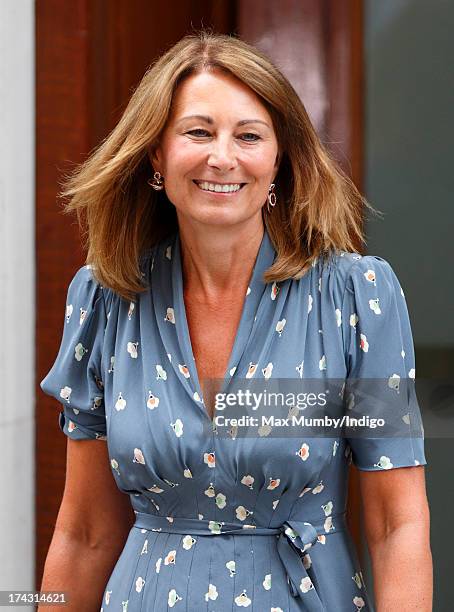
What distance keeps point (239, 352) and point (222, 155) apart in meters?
0.31

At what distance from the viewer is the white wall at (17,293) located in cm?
253

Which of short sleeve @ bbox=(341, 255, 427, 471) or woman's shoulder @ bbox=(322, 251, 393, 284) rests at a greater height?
woman's shoulder @ bbox=(322, 251, 393, 284)

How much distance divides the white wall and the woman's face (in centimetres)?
84

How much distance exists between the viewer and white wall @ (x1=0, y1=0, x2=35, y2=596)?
253 centimetres

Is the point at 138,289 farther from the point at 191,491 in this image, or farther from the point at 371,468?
the point at 371,468

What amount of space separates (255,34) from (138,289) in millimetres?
979

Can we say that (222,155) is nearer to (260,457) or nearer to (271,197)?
(271,197)

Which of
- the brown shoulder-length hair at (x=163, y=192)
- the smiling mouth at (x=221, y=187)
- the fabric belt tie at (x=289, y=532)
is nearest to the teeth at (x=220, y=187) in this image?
the smiling mouth at (x=221, y=187)

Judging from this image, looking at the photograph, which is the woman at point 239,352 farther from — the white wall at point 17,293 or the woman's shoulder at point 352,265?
the white wall at point 17,293

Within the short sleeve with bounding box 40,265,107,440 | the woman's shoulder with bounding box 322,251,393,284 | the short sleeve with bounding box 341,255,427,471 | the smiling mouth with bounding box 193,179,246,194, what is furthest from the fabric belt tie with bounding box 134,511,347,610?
the smiling mouth with bounding box 193,179,246,194

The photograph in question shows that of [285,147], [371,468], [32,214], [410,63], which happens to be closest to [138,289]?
[285,147]

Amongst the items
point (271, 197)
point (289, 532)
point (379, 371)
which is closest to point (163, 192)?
point (271, 197)

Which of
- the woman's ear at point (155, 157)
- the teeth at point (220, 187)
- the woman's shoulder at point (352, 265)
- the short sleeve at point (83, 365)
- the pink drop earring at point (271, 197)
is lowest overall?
the short sleeve at point (83, 365)

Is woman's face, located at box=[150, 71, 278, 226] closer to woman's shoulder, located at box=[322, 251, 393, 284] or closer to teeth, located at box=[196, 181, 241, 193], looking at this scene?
teeth, located at box=[196, 181, 241, 193]
